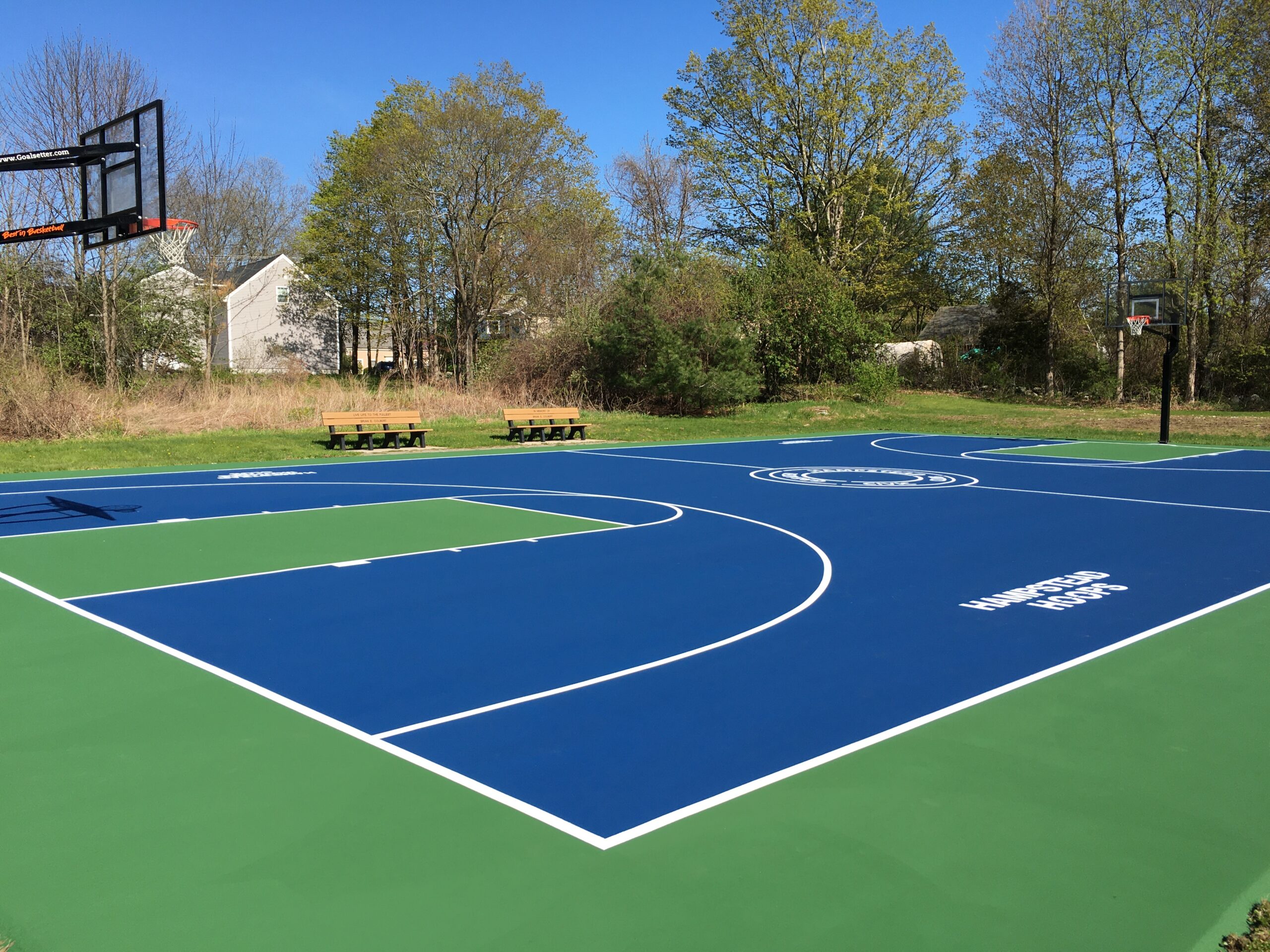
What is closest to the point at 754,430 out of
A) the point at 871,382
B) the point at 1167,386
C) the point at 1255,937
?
the point at 871,382

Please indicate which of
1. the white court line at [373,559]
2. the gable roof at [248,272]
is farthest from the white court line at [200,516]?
the gable roof at [248,272]

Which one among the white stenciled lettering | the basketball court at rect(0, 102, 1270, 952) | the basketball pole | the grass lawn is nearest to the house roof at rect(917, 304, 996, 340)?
the grass lawn

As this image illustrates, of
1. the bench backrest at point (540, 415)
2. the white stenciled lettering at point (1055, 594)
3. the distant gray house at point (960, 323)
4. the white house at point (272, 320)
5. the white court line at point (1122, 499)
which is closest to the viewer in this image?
the white stenciled lettering at point (1055, 594)

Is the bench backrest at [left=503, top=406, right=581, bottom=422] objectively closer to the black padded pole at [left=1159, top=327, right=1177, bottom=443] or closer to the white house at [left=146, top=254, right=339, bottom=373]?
the black padded pole at [left=1159, top=327, right=1177, bottom=443]

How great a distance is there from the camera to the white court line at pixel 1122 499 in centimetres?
1389

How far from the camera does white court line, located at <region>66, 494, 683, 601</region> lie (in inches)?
351

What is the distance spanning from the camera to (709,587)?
898cm

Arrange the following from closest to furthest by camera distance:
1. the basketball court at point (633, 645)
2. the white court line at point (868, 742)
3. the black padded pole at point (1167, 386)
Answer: the white court line at point (868, 742) < the basketball court at point (633, 645) < the black padded pole at point (1167, 386)

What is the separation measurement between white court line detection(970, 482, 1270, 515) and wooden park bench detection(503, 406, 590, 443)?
12.1m

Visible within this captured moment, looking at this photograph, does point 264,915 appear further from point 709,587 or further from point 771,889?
point 709,587

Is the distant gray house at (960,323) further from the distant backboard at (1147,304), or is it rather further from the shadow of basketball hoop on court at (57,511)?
the shadow of basketball hoop on court at (57,511)

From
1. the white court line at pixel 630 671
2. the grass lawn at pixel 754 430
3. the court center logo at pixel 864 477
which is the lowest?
the white court line at pixel 630 671

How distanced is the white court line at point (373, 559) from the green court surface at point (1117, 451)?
12.3 m

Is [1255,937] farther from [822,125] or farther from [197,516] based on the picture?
[822,125]
